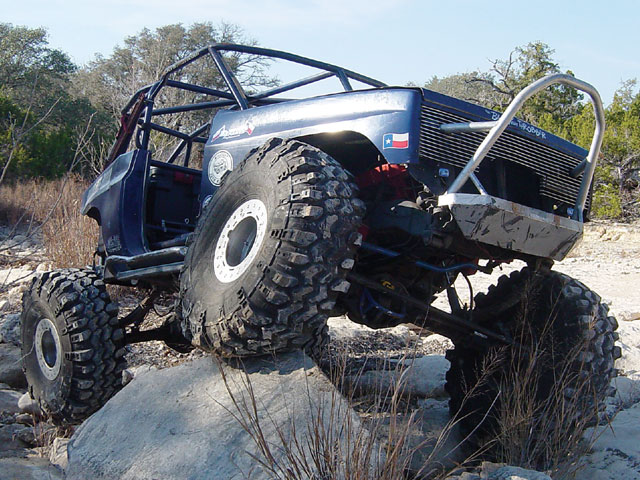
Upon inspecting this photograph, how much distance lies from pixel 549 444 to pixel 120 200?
334 cm

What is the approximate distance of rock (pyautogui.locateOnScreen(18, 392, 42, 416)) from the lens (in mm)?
5051

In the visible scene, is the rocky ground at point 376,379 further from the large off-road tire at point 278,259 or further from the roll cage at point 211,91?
the roll cage at point 211,91

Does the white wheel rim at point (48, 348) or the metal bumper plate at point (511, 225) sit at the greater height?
the metal bumper plate at point (511, 225)

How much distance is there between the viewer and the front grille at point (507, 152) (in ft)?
11.5

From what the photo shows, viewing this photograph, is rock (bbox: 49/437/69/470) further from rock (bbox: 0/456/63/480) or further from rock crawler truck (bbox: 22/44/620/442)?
rock crawler truck (bbox: 22/44/620/442)

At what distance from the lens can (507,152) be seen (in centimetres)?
386

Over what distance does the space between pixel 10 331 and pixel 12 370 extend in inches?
32.3

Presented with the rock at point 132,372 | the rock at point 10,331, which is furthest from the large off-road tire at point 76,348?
the rock at point 10,331

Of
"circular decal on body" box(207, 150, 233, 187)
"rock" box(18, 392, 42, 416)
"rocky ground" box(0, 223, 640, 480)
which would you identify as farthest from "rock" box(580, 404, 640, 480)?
"rock" box(18, 392, 42, 416)

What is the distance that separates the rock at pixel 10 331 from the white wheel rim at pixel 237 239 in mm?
A: 3601

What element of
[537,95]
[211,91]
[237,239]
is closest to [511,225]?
[237,239]

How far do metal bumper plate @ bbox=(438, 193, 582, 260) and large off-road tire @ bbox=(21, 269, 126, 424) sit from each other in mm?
2582

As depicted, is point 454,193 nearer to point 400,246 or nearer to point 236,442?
point 400,246

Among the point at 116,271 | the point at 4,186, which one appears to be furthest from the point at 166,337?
the point at 4,186
